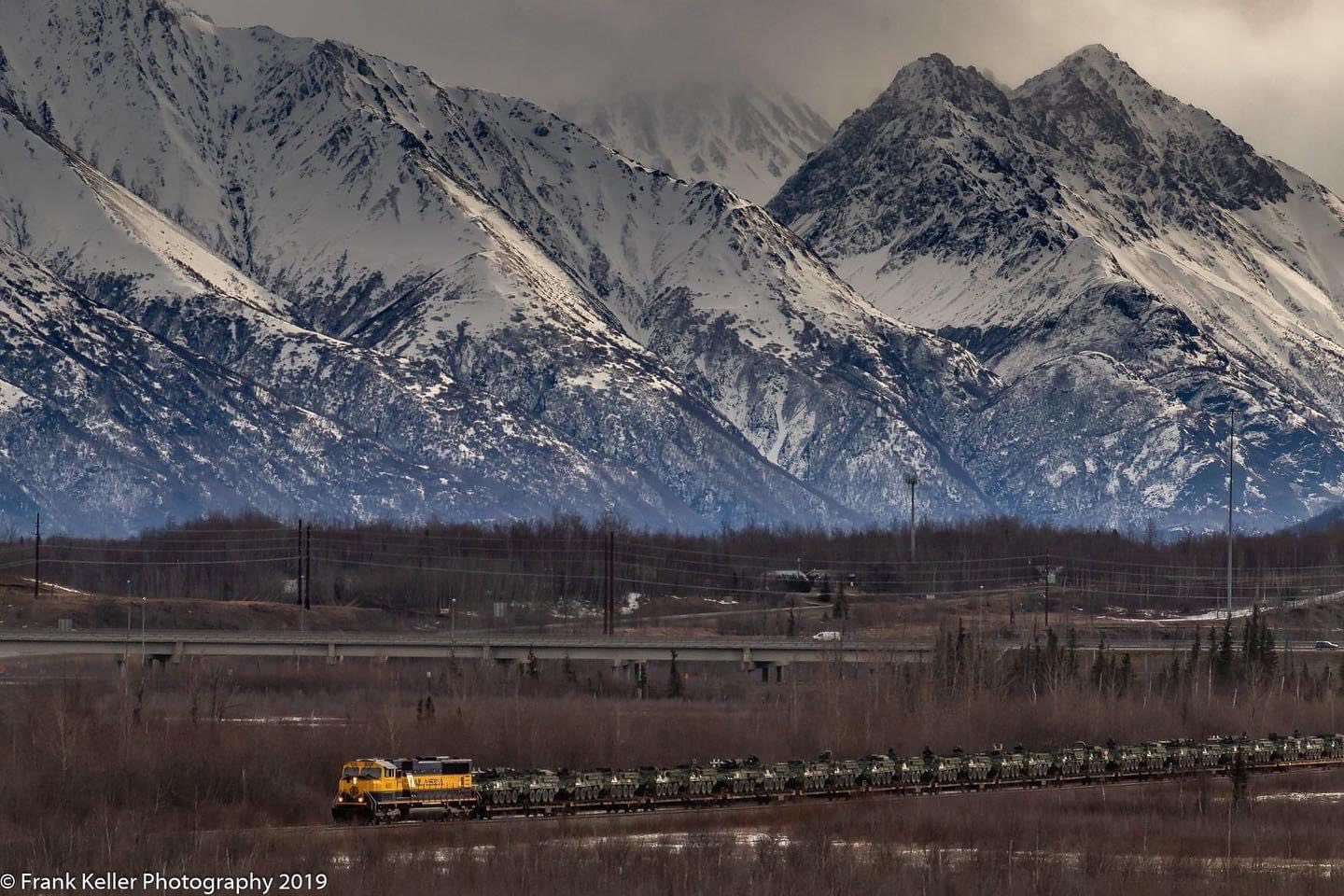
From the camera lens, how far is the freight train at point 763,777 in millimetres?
97438

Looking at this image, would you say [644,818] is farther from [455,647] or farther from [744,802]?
[455,647]

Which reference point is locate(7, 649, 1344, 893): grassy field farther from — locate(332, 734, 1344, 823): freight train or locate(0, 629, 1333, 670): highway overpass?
locate(332, 734, 1344, 823): freight train

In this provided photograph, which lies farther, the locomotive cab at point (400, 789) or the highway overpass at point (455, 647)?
the highway overpass at point (455, 647)

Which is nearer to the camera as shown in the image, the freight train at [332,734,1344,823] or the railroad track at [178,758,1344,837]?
the railroad track at [178,758,1344,837]

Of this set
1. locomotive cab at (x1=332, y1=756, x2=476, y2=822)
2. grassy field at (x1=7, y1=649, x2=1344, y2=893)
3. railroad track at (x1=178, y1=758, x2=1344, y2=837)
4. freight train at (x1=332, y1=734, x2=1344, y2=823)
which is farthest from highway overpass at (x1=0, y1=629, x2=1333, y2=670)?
locomotive cab at (x1=332, y1=756, x2=476, y2=822)

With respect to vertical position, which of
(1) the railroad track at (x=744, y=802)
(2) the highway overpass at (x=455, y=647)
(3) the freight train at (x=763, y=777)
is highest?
(2) the highway overpass at (x=455, y=647)

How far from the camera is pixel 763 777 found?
354 feet

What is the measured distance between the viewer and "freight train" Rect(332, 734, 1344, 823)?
97438mm

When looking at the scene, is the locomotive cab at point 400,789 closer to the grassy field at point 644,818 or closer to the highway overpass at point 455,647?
the grassy field at point 644,818

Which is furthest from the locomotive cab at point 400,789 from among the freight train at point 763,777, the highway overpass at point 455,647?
the highway overpass at point 455,647

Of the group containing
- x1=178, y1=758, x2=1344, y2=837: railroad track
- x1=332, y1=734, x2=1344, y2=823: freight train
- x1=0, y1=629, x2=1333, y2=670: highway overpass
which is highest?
x1=0, y1=629, x2=1333, y2=670: highway overpass

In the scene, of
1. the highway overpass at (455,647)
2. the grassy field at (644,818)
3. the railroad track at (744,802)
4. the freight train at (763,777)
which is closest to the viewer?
the grassy field at (644,818)

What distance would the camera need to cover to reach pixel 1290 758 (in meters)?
130

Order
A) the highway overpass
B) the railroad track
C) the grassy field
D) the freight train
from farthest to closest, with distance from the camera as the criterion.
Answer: the highway overpass → the freight train → the railroad track → the grassy field
